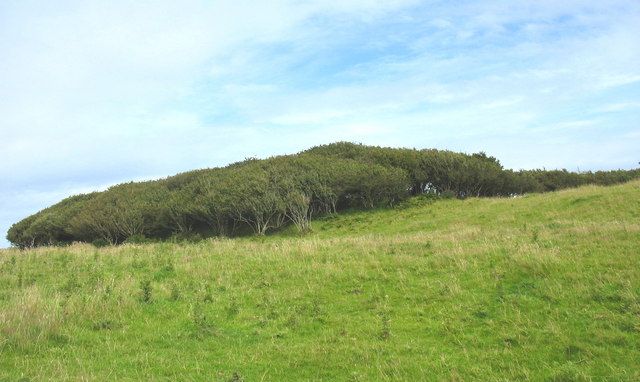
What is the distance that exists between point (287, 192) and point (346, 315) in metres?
38.3

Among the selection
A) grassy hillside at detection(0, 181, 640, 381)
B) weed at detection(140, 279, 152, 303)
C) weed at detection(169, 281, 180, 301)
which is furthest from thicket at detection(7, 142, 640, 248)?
weed at detection(140, 279, 152, 303)

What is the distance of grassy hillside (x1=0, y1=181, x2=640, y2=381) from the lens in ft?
23.2

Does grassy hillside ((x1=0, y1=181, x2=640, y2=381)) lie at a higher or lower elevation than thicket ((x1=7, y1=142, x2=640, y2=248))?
lower

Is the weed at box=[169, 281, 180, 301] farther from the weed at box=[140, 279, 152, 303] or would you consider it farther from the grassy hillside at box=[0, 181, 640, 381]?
the weed at box=[140, 279, 152, 303]

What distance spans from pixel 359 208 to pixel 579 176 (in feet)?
118

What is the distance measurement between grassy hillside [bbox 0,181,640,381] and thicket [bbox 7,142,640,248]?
30766mm

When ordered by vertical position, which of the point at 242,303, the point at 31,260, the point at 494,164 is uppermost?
the point at 494,164

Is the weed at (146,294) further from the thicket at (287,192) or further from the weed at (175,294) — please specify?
the thicket at (287,192)

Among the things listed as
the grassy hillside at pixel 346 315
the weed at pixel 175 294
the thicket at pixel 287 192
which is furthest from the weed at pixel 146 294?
the thicket at pixel 287 192

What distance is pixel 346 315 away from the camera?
9.84m

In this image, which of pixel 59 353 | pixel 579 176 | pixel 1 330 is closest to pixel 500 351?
pixel 59 353

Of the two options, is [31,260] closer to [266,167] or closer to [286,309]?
[286,309]

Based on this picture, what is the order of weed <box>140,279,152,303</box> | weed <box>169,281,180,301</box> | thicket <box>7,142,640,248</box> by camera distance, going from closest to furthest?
1. weed <box>140,279,152,303</box>
2. weed <box>169,281,180,301</box>
3. thicket <box>7,142,640,248</box>

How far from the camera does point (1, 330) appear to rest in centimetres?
841
